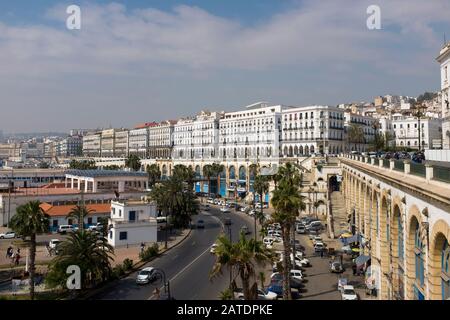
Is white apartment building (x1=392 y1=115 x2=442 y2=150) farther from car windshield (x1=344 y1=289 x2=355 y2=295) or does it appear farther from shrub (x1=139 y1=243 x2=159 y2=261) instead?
car windshield (x1=344 y1=289 x2=355 y2=295)

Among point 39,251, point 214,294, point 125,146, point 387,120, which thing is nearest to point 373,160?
point 214,294

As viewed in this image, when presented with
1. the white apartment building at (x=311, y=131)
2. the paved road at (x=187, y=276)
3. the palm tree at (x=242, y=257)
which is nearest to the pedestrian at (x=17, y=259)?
the paved road at (x=187, y=276)

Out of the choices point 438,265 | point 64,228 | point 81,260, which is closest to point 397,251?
point 438,265

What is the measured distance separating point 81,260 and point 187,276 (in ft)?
30.9

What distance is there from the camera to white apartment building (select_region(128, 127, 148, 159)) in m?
177

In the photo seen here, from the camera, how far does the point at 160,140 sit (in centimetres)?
16350

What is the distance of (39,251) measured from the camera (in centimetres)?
5031

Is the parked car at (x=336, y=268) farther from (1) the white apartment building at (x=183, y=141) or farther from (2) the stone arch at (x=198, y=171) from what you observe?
(1) the white apartment building at (x=183, y=141)

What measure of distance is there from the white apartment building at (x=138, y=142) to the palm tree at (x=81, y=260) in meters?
142

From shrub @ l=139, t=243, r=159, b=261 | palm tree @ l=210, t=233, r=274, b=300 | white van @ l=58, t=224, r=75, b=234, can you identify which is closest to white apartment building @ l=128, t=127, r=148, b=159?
white van @ l=58, t=224, r=75, b=234

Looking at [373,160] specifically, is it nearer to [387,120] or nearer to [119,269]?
[119,269]

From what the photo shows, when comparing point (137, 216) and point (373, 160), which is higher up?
point (373, 160)

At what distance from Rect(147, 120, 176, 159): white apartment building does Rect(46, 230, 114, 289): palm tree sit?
11833 centimetres
